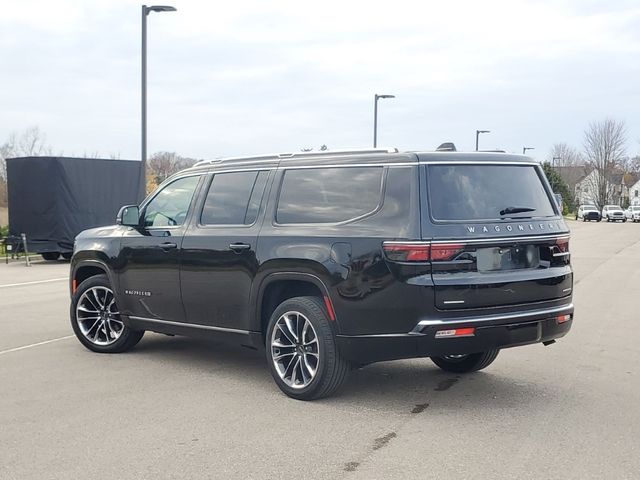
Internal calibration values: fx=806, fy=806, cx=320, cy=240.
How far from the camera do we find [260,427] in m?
5.44

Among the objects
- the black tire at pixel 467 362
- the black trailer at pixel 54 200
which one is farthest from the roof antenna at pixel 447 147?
the black trailer at pixel 54 200

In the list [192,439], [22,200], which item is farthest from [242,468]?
[22,200]

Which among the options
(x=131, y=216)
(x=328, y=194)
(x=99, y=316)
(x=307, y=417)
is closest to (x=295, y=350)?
(x=307, y=417)

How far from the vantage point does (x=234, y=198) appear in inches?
272

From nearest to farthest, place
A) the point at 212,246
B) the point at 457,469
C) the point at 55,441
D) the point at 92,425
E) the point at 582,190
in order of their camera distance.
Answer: the point at 457,469 < the point at 55,441 < the point at 92,425 < the point at 212,246 < the point at 582,190

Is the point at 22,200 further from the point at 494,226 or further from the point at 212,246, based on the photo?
the point at 494,226

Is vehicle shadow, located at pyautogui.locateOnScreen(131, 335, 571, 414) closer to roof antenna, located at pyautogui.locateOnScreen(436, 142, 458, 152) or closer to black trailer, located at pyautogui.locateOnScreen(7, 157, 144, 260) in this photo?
roof antenna, located at pyautogui.locateOnScreen(436, 142, 458, 152)

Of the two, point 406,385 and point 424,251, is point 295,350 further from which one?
point 424,251

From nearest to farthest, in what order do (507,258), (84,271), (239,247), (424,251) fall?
(424,251), (507,258), (239,247), (84,271)

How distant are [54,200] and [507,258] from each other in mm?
17436

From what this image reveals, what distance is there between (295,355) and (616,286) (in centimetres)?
991

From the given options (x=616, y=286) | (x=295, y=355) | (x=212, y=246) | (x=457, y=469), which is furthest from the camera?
(x=616, y=286)

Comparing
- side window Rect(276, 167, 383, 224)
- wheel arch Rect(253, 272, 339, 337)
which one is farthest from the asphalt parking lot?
side window Rect(276, 167, 383, 224)

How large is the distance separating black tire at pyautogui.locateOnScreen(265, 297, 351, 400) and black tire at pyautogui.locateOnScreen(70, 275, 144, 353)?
218 centimetres
